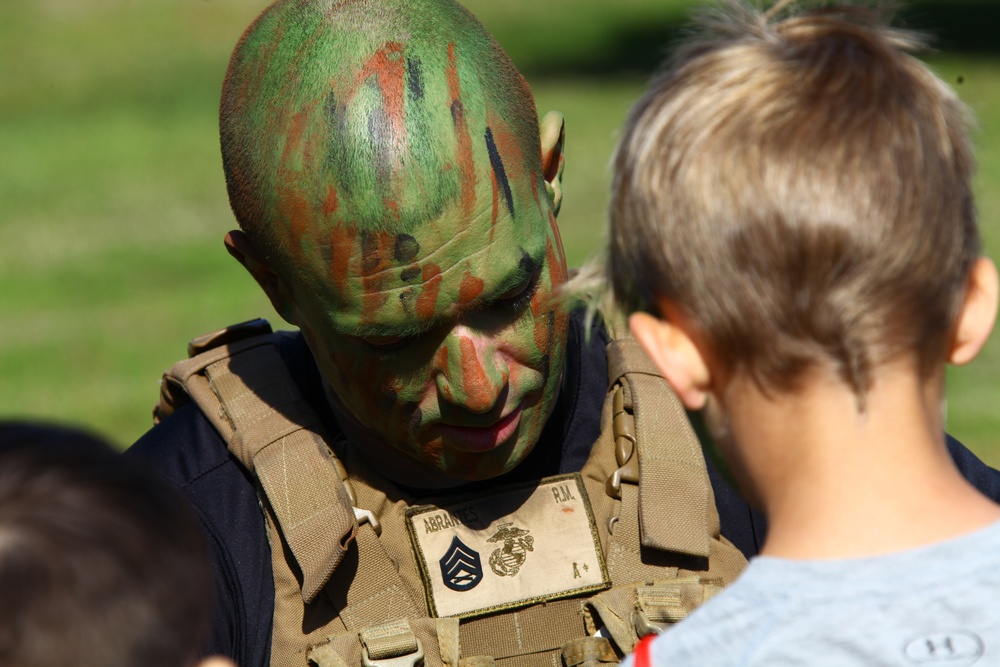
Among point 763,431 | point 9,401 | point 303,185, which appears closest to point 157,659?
point 763,431

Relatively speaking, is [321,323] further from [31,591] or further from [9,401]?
[9,401]

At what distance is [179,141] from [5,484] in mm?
13986

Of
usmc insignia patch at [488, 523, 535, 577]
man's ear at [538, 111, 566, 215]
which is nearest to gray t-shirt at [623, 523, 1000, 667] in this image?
usmc insignia patch at [488, 523, 535, 577]

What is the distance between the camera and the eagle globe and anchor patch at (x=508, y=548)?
3236mm

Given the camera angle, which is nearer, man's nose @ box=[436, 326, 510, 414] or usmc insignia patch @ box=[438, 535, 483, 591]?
man's nose @ box=[436, 326, 510, 414]

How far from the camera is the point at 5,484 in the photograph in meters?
1.78

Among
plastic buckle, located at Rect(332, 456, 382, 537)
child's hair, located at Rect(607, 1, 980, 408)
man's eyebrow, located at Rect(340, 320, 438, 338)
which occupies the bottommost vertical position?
plastic buckle, located at Rect(332, 456, 382, 537)

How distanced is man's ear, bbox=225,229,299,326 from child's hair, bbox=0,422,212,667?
1.39 m

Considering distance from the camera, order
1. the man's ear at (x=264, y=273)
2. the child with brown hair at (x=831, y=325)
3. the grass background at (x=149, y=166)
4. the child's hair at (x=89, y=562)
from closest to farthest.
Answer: the child's hair at (x=89, y=562) → the child with brown hair at (x=831, y=325) → the man's ear at (x=264, y=273) → the grass background at (x=149, y=166)

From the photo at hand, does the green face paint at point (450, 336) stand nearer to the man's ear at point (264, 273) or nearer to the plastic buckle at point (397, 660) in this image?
the man's ear at point (264, 273)

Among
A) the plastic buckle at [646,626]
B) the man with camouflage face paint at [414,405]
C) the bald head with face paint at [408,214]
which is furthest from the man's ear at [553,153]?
the plastic buckle at [646,626]

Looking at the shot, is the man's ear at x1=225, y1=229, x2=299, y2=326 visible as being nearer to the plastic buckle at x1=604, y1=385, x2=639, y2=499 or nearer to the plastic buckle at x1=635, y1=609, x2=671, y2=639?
the plastic buckle at x1=604, y1=385, x2=639, y2=499

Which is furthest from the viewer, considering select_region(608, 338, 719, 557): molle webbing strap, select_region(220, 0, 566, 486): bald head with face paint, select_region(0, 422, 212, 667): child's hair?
select_region(608, 338, 719, 557): molle webbing strap

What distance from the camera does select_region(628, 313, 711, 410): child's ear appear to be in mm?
2037
